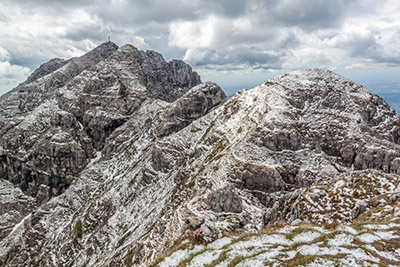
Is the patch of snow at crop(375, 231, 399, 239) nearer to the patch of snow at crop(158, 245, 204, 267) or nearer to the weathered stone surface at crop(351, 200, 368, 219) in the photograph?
the weathered stone surface at crop(351, 200, 368, 219)

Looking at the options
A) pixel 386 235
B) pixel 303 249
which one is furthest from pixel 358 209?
pixel 303 249

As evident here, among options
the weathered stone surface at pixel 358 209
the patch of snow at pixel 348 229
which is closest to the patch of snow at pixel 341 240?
the patch of snow at pixel 348 229

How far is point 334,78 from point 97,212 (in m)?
159

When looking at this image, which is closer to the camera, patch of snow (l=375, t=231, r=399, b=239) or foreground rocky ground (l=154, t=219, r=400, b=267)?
foreground rocky ground (l=154, t=219, r=400, b=267)

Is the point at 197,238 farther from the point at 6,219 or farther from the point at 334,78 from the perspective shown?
the point at 6,219

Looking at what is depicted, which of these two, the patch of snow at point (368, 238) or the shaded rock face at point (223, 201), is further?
the shaded rock face at point (223, 201)

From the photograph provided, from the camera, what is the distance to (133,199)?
441 feet

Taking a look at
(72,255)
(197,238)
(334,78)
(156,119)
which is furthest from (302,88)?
(72,255)

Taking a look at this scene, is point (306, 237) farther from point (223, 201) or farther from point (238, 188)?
point (238, 188)

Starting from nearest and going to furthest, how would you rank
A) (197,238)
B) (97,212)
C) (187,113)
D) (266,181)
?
(197,238)
(266,181)
(97,212)
(187,113)

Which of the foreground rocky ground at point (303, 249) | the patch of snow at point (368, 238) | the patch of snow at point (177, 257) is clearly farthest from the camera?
the patch of snow at point (177, 257)

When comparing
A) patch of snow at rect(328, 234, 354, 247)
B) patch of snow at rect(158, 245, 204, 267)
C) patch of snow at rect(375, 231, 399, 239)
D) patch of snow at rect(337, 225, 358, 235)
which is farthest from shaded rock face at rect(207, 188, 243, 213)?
patch of snow at rect(375, 231, 399, 239)

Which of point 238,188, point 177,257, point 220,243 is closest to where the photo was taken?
point 177,257

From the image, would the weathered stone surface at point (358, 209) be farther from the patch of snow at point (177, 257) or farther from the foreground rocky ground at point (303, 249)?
the patch of snow at point (177, 257)
